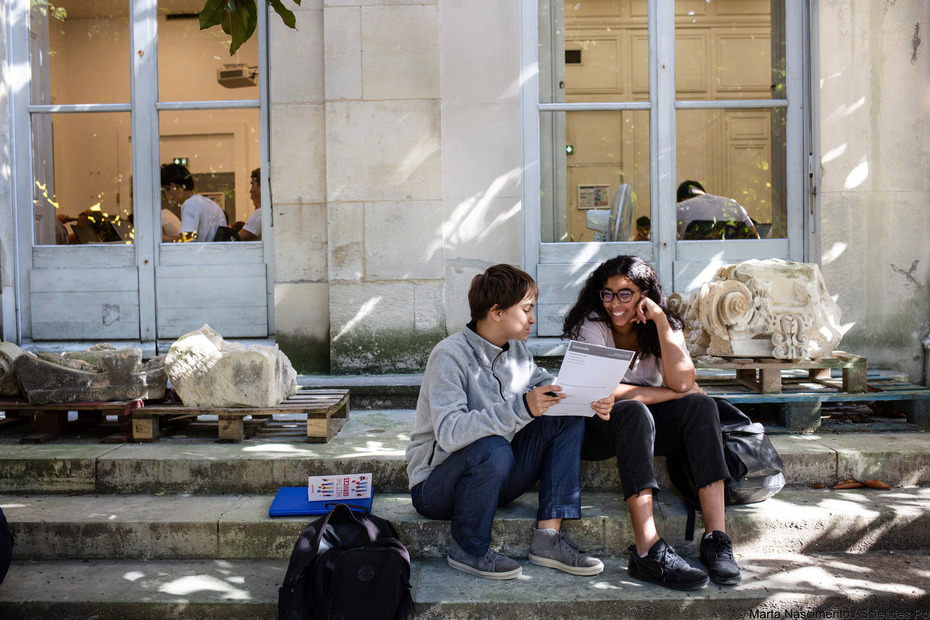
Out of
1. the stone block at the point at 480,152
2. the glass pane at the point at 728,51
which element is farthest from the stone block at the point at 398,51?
the glass pane at the point at 728,51

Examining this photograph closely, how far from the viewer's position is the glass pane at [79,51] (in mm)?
5984

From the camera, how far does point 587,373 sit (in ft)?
10.2

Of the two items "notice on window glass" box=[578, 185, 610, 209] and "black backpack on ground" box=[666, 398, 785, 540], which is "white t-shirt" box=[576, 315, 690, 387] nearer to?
"black backpack on ground" box=[666, 398, 785, 540]

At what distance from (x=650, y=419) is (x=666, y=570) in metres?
0.62

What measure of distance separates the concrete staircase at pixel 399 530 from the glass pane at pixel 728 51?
2924 mm

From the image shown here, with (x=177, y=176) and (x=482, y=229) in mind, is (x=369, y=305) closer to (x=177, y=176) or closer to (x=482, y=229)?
(x=482, y=229)

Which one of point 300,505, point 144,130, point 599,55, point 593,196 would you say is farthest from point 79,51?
point 300,505

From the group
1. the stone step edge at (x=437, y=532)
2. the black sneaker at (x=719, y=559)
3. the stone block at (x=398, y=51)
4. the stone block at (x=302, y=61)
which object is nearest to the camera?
the black sneaker at (x=719, y=559)

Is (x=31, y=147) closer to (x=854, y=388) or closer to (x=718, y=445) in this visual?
(x=718, y=445)

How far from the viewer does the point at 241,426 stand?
4.25 m

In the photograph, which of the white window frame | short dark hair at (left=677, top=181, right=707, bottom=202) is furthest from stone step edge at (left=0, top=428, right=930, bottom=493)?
short dark hair at (left=677, top=181, right=707, bottom=202)

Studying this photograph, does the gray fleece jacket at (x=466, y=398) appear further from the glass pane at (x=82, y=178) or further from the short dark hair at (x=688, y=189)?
the glass pane at (x=82, y=178)

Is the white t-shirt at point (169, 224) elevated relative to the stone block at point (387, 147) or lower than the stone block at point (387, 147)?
lower

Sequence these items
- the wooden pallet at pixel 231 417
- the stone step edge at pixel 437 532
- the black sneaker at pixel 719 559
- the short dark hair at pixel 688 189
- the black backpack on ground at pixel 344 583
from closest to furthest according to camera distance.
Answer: the black backpack on ground at pixel 344 583 → the black sneaker at pixel 719 559 → the stone step edge at pixel 437 532 → the wooden pallet at pixel 231 417 → the short dark hair at pixel 688 189
